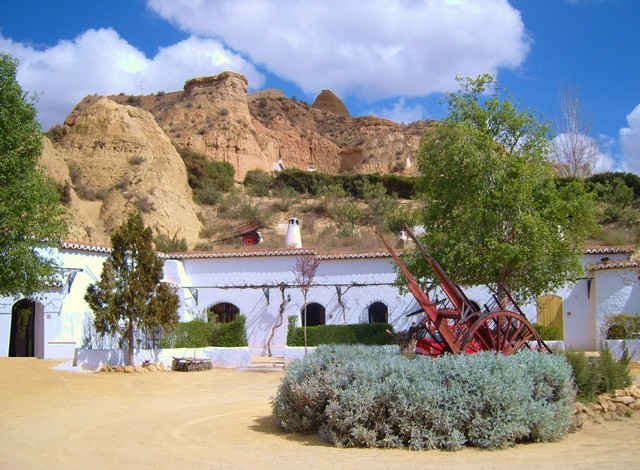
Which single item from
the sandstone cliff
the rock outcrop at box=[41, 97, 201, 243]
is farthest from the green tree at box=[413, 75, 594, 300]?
the sandstone cliff

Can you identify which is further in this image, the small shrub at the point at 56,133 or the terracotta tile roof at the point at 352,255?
the small shrub at the point at 56,133

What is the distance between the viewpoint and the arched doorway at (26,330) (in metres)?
22.2

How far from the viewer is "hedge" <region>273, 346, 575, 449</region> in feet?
28.0

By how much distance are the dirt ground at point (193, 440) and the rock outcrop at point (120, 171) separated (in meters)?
23.4

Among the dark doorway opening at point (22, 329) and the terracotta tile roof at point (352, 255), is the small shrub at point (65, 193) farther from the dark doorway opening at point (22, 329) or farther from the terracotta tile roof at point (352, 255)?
the terracotta tile roof at point (352, 255)

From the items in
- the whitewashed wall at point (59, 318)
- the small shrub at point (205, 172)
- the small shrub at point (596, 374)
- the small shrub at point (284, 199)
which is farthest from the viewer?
the small shrub at point (205, 172)

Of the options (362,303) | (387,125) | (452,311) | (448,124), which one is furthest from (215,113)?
(452,311)


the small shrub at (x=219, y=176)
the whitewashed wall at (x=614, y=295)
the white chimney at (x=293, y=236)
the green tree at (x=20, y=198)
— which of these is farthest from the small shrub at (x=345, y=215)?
the green tree at (x=20, y=198)

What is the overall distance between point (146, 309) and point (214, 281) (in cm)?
693

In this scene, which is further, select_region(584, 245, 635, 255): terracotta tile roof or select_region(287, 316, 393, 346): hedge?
select_region(584, 245, 635, 255): terracotta tile roof

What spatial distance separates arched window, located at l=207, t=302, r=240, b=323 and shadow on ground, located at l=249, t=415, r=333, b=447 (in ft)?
49.3

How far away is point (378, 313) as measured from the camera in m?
24.9

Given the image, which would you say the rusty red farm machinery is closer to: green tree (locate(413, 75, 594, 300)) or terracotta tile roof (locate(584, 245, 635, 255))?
green tree (locate(413, 75, 594, 300))

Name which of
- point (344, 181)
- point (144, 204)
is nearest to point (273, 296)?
point (144, 204)
